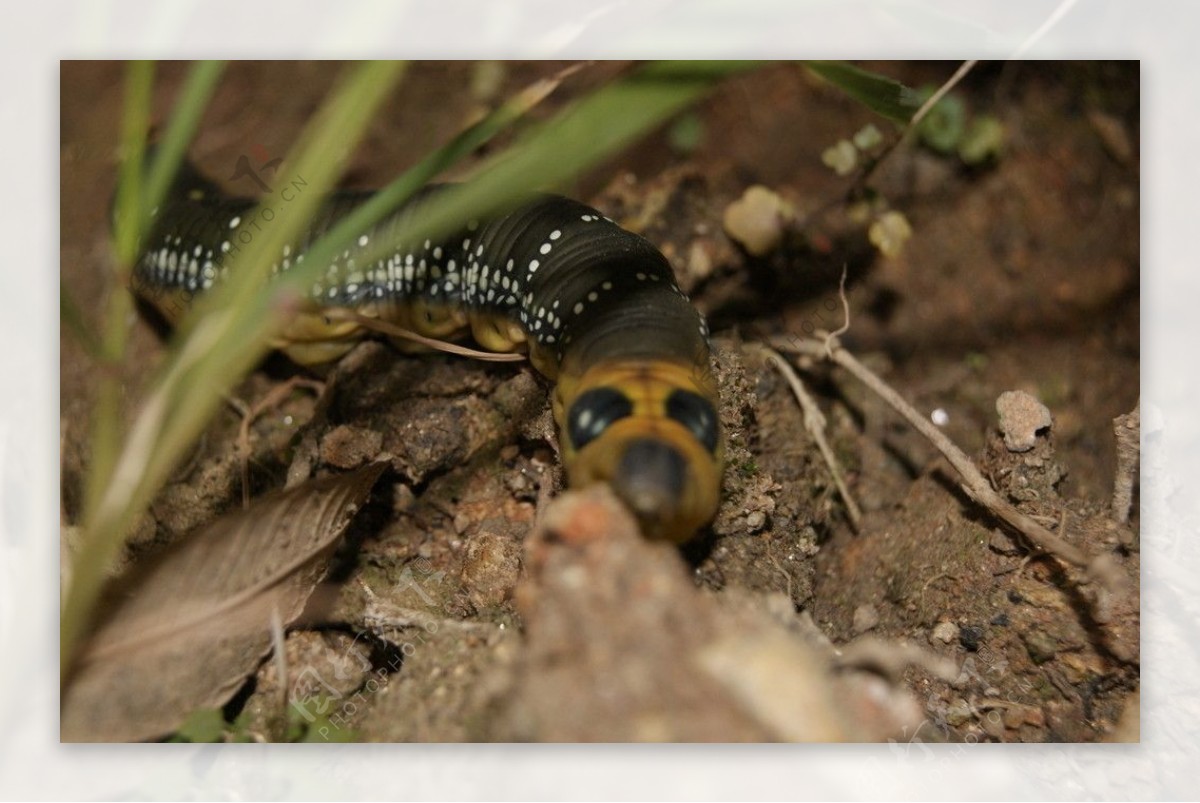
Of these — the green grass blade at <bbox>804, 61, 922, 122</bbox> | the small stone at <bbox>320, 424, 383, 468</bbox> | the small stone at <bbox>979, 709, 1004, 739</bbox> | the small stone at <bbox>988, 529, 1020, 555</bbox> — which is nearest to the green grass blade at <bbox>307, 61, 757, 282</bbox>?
the green grass blade at <bbox>804, 61, 922, 122</bbox>

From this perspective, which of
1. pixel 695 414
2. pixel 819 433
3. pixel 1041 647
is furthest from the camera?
pixel 819 433

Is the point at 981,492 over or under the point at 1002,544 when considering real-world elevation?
over

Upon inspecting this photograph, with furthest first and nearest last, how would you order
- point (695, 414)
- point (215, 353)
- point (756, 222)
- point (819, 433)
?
point (756, 222) → point (819, 433) → point (695, 414) → point (215, 353)

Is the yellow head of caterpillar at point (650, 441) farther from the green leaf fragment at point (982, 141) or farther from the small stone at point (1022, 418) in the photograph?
the green leaf fragment at point (982, 141)

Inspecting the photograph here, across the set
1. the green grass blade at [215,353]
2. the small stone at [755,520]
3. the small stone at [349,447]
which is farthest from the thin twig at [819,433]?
the green grass blade at [215,353]

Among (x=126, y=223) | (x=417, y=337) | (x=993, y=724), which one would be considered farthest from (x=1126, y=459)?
(x=126, y=223)

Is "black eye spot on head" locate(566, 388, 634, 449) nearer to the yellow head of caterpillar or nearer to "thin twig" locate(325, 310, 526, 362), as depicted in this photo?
the yellow head of caterpillar

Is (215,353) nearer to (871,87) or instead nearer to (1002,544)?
(871,87)
